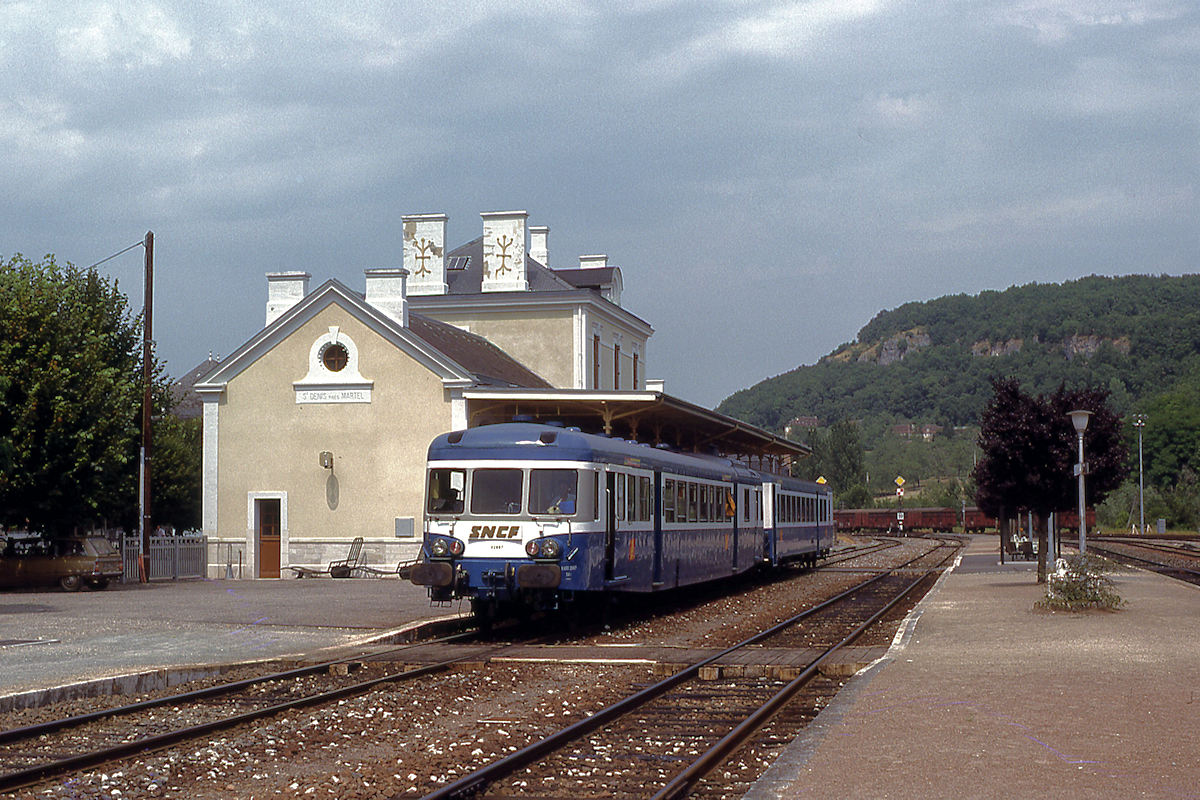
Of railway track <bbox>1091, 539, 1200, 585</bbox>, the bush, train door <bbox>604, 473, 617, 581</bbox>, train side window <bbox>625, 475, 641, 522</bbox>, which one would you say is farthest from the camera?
railway track <bbox>1091, 539, 1200, 585</bbox>

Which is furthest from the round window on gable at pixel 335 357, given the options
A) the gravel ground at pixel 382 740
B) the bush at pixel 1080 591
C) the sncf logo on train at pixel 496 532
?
the gravel ground at pixel 382 740

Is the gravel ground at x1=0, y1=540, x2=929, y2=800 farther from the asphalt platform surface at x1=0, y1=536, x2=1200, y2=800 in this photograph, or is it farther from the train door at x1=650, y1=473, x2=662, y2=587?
the train door at x1=650, y1=473, x2=662, y2=587

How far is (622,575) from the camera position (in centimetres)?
1992

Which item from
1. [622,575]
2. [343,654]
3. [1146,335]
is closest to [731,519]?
[622,575]

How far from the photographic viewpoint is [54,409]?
30.3 metres

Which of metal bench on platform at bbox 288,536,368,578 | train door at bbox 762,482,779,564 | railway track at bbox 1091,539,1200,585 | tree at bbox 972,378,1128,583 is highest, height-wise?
tree at bbox 972,378,1128,583

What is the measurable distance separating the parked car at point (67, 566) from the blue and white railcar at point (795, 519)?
1505 centimetres

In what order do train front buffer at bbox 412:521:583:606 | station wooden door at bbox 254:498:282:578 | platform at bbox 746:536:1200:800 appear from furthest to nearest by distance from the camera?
1. station wooden door at bbox 254:498:282:578
2. train front buffer at bbox 412:521:583:606
3. platform at bbox 746:536:1200:800

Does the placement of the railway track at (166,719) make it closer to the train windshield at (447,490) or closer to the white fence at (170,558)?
the train windshield at (447,490)

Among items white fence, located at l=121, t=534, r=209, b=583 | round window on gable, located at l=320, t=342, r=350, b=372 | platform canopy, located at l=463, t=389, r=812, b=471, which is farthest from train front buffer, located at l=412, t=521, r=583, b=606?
round window on gable, located at l=320, t=342, r=350, b=372

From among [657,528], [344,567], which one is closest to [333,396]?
[344,567]

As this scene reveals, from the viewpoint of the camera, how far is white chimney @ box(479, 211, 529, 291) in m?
44.9

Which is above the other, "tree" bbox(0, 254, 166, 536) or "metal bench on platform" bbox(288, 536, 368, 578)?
"tree" bbox(0, 254, 166, 536)

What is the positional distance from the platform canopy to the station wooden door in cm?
572
